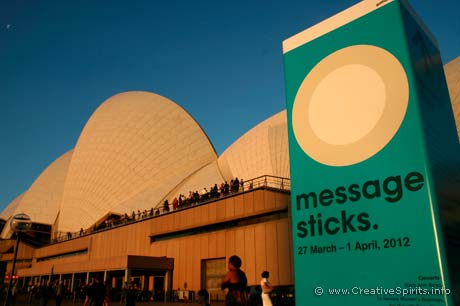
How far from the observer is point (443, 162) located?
3537mm

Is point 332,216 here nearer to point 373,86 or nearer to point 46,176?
point 373,86

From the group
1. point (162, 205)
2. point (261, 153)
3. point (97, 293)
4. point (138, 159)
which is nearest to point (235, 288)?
point (97, 293)

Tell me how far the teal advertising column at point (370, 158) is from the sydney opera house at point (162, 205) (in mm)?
360

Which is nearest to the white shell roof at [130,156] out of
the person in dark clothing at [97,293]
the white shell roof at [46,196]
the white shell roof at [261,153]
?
the white shell roof at [261,153]

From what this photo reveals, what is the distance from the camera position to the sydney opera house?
1645 centimetres

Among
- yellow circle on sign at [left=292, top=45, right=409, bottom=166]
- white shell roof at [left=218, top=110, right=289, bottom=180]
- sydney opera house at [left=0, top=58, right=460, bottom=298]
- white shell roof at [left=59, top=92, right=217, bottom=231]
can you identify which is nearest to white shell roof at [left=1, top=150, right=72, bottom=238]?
sydney opera house at [left=0, top=58, right=460, bottom=298]

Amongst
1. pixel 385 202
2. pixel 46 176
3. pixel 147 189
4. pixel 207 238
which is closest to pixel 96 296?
pixel 385 202

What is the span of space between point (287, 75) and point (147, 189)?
29.0 metres

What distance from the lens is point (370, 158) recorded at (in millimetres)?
3580

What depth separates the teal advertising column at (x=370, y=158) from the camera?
10.4 ft

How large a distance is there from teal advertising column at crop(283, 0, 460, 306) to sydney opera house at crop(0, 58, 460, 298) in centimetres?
36

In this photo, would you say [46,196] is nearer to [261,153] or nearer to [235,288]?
[261,153]

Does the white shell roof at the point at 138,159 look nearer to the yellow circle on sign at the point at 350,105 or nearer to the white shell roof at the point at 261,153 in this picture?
the white shell roof at the point at 261,153

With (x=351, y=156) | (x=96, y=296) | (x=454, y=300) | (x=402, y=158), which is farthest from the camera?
(x=96, y=296)
